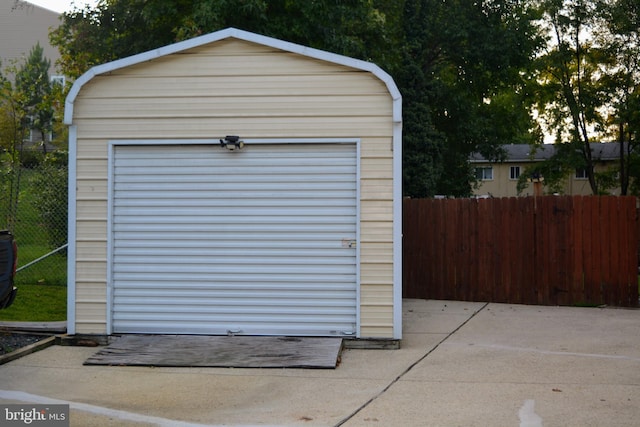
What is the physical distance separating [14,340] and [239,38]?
14.9ft

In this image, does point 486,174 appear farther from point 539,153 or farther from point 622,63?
point 622,63

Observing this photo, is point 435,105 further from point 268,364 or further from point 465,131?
point 268,364

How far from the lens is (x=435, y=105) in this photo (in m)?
34.2

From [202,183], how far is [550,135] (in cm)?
2955

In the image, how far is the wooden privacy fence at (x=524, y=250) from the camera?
44.7ft

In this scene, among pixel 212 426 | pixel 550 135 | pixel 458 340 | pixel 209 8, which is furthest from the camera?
pixel 550 135

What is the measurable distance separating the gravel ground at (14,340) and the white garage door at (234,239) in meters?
1.03

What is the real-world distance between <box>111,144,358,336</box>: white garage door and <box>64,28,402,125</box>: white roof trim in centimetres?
81

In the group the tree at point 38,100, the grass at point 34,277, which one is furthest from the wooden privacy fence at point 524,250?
the tree at point 38,100

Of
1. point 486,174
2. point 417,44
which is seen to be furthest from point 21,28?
point 486,174

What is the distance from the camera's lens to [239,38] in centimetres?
977

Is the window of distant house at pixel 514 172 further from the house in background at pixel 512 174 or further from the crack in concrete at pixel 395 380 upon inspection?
the crack in concrete at pixel 395 380

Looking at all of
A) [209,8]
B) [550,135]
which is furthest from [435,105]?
[209,8]

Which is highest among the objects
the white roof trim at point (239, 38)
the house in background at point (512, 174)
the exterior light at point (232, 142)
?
the house in background at point (512, 174)
